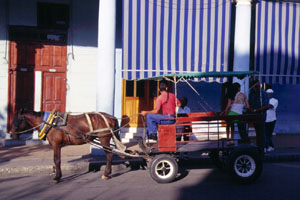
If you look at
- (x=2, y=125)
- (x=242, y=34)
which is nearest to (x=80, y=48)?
(x=2, y=125)

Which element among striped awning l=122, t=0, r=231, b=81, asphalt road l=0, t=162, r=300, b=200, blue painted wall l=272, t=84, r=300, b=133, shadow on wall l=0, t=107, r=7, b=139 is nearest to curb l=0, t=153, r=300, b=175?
asphalt road l=0, t=162, r=300, b=200

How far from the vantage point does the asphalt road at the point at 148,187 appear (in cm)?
584

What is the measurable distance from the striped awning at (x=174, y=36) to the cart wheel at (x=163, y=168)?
372cm

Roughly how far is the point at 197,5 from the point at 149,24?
1698mm

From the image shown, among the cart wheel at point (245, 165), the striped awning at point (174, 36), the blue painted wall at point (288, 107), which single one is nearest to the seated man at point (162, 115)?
the cart wheel at point (245, 165)

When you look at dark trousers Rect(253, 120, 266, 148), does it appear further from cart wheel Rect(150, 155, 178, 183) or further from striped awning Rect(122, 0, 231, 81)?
striped awning Rect(122, 0, 231, 81)

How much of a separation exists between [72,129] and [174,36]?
15.7ft

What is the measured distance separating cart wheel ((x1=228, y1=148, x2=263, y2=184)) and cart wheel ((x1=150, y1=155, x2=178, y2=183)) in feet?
3.66

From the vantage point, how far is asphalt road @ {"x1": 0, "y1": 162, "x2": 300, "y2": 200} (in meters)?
5.84

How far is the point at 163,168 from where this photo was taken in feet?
21.6

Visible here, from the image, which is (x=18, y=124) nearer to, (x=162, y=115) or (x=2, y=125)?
(x=162, y=115)

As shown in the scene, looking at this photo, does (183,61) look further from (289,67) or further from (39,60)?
(39,60)

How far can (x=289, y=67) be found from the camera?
36.5 ft

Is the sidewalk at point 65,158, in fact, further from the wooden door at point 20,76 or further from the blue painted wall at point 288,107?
the blue painted wall at point 288,107
